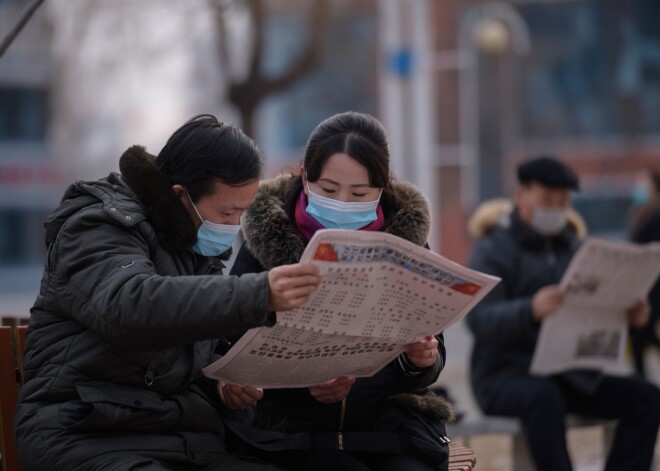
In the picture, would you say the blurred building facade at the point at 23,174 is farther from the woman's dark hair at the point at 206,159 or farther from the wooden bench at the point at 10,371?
the woman's dark hair at the point at 206,159

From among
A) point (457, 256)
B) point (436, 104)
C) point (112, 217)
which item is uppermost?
point (112, 217)

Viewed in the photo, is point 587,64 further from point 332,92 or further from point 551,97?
point 332,92

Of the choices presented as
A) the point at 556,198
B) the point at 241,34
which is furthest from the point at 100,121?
the point at 556,198

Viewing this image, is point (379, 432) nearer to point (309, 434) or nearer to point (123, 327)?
point (309, 434)

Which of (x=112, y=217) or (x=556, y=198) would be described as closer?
(x=112, y=217)

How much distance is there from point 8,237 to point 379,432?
1674 centimetres

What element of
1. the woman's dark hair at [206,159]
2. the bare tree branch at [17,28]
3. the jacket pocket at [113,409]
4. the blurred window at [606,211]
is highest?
the bare tree branch at [17,28]

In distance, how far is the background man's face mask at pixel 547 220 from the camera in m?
6.01

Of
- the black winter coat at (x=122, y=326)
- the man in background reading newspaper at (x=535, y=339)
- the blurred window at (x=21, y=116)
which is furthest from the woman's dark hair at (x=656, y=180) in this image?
the blurred window at (x=21, y=116)

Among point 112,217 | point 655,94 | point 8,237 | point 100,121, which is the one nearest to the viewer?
point 112,217

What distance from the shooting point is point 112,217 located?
3.14m

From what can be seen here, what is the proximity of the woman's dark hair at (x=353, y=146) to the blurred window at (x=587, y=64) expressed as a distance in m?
17.9

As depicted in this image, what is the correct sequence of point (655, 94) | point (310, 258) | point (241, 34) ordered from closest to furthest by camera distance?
point (310, 258), point (241, 34), point (655, 94)

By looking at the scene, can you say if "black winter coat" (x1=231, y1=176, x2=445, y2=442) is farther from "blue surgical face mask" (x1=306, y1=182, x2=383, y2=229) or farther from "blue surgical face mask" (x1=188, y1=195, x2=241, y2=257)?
"blue surgical face mask" (x1=188, y1=195, x2=241, y2=257)
